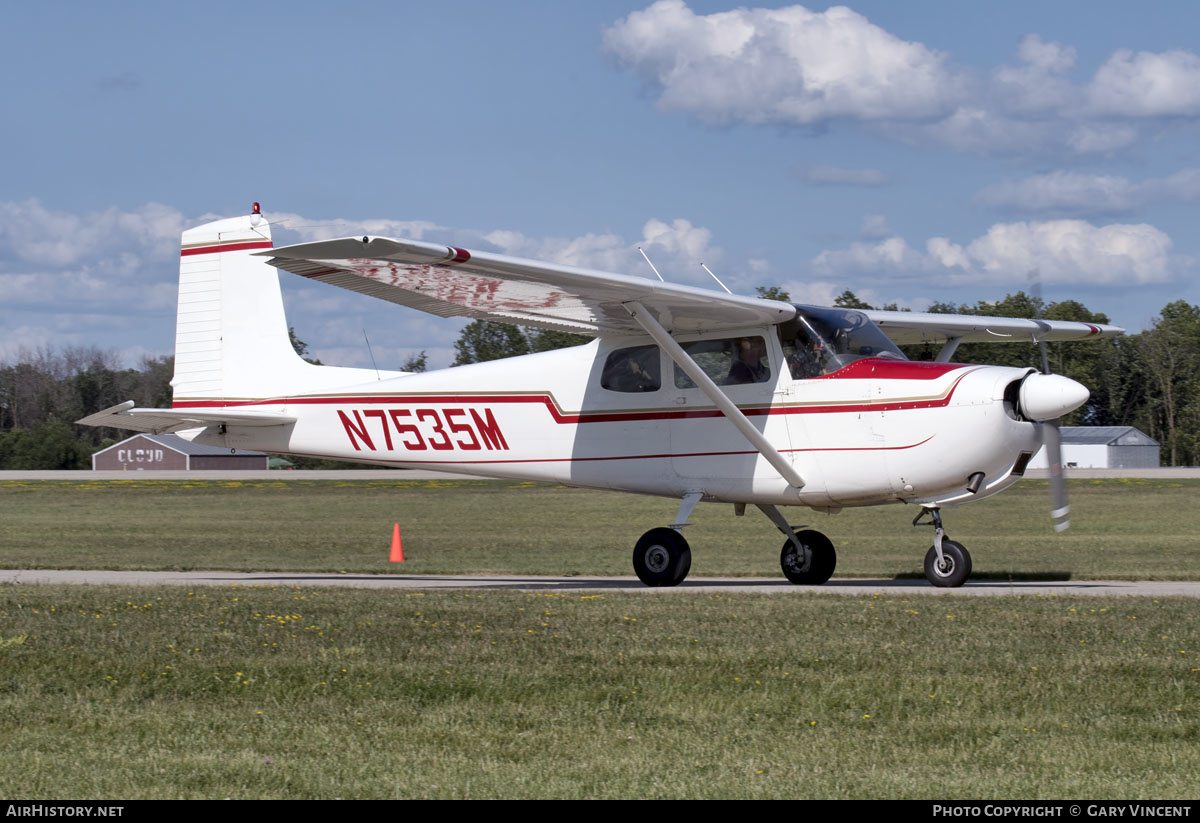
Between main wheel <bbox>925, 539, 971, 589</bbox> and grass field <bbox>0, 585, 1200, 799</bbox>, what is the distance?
2730mm

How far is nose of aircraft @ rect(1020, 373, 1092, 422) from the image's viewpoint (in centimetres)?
1235

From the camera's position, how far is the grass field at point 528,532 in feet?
63.1

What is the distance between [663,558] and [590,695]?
6.94 metres

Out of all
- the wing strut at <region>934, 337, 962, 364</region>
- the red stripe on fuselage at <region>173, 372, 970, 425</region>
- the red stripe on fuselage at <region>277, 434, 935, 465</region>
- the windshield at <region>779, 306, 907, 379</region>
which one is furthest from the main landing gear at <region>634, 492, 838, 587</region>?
the wing strut at <region>934, 337, 962, 364</region>

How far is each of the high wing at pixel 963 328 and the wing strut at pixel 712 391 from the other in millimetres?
2586

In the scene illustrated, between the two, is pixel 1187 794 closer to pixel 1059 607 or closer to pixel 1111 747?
pixel 1111 747

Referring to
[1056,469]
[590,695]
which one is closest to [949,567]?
[1056,469]

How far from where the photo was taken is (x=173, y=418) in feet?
53.4

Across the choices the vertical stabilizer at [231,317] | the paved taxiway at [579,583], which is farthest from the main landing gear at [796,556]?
the vertical stabilizer at [231,317]

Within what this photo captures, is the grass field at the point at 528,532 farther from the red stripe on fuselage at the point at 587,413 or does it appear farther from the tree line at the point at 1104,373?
the tree line at the point at 1104,373

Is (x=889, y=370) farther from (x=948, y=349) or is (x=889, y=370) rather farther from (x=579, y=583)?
(x=579, y=583)

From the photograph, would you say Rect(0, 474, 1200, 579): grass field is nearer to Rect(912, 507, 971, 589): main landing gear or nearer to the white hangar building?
Rect(912, 507, 971, 589): main landing gear
